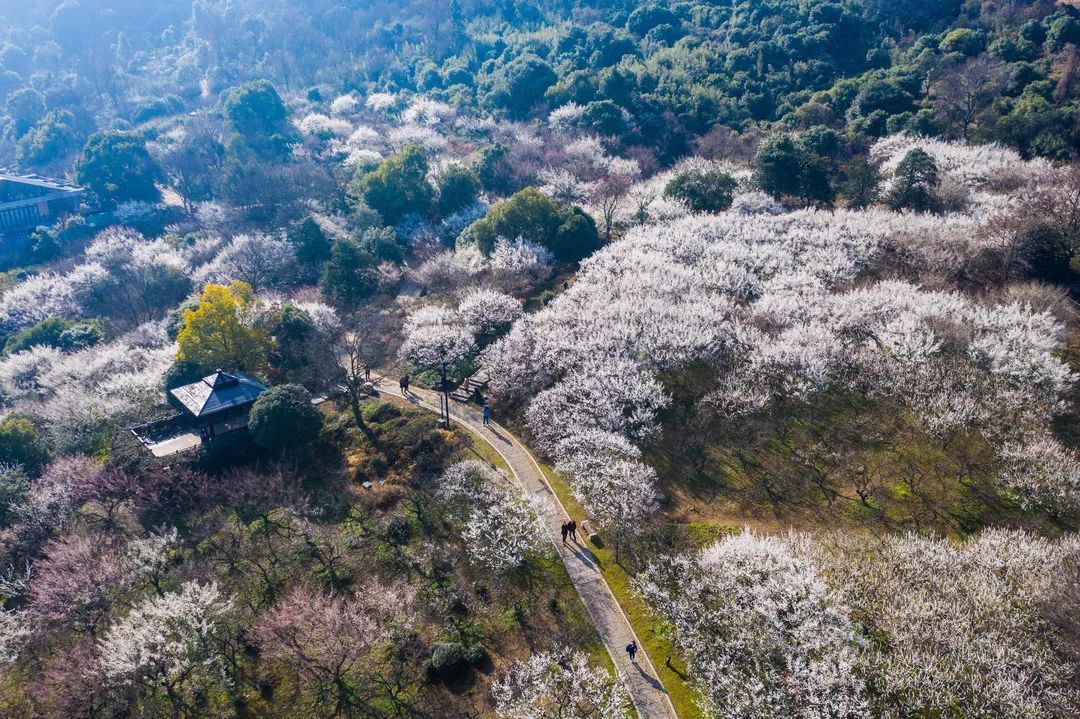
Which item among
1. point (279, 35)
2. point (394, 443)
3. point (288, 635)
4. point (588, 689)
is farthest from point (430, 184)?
point (279, 35)

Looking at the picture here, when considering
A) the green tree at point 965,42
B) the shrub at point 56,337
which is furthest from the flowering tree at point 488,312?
the green tree at point 965,42

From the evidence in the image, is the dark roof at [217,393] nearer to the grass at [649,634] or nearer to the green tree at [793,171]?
the grass at [649,634]

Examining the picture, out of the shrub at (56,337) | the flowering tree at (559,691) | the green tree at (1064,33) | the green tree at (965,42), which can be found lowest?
the shrub at (56,337)

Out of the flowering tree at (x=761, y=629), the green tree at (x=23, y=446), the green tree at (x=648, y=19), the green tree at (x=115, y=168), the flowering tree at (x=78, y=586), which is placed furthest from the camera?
the green tree at (x=648, y=19)

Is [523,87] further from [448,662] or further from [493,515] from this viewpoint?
[448,662]

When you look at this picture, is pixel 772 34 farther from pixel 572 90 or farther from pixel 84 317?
pixel 84 317

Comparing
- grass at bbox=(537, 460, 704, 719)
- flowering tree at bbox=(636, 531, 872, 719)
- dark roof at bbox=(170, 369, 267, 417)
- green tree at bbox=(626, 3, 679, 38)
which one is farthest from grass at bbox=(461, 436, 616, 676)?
green tree at bbox=(626, 3, 679, 38)

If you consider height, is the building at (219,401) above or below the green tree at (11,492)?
above
